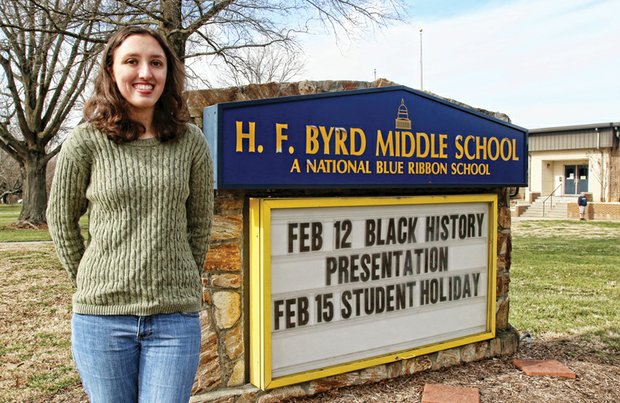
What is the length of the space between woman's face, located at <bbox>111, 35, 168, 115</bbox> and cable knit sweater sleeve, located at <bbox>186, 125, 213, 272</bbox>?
206mm

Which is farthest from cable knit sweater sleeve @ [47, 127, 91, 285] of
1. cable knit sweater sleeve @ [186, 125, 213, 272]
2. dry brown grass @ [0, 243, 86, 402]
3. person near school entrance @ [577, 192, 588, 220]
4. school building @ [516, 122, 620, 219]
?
school building @ [516, 122, 620, 219]

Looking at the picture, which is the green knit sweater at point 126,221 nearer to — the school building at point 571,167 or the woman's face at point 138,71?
the woman's face at point 138,71

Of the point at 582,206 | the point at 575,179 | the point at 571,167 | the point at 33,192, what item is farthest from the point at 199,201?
the point at 571,167

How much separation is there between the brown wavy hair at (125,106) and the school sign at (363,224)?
46.6 inches

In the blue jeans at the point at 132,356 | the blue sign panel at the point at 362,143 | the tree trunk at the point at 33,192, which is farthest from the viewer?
the tree trunk at the point at 33,192

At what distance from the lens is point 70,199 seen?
6.58ft

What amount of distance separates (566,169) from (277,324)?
122ft

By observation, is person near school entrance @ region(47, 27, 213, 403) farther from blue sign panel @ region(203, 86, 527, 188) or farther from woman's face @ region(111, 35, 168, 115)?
blue sign panel @ region(203, 86, 527, 188)

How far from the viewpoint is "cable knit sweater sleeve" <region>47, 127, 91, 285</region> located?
1967 millimetres

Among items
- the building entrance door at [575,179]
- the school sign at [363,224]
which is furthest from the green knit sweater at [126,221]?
the building entrance door at [575,179]

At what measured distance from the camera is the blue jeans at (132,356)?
1.89 metres

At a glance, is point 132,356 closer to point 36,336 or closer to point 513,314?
point 36,336

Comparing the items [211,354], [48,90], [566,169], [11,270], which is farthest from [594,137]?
[211,354]

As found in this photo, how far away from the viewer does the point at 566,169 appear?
3681cm
